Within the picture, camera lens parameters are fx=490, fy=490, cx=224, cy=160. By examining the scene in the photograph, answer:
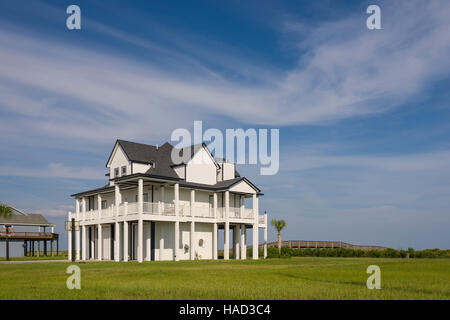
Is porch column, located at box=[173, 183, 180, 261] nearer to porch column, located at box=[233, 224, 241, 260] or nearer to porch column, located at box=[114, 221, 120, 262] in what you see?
porch column, located at box=[114, 221, 120, 262]

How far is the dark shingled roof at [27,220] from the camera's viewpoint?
224 feet

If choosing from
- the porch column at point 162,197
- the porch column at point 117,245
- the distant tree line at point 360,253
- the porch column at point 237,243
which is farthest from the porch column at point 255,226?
the porch column at point 117,245

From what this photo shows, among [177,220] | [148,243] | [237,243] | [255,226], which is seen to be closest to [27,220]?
[148,243]

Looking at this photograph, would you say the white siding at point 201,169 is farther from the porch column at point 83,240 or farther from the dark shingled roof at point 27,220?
the dark shingled roof at point 27,220

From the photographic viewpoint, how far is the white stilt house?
40.3 meters

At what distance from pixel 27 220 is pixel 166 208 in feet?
124

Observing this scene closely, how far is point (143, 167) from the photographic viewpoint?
141 ft

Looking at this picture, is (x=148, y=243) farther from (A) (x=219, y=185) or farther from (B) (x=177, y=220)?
(A) (x=219, y=185)

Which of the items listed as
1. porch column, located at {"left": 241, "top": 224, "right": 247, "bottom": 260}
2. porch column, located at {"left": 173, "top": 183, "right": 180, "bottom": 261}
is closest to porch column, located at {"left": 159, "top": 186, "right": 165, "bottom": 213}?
porch column, located at {"left": 173, "top": 183, "right": 180, "bottom": 261}

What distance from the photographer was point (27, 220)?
70625 mm
